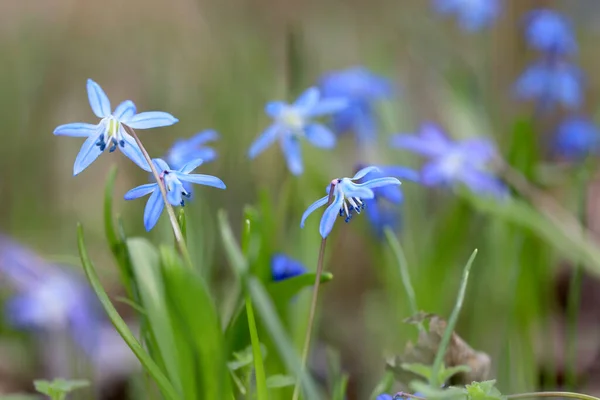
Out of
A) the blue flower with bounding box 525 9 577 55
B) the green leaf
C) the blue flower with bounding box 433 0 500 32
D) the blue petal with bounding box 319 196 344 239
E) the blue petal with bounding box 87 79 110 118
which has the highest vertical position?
the blue flower with bounding box 433 0 500 32

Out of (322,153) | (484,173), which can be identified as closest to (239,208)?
(322,153)

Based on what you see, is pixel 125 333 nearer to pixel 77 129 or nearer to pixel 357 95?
pixel 77 129

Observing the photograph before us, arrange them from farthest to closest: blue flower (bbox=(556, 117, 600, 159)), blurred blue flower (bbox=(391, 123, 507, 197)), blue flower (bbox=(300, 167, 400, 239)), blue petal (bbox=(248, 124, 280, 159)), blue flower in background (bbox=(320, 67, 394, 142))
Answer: blue flower (bbox=(556, 117, 600, 159)) → blue flower in background (bbox=(320, 67, 394, 142)) → blurred blue flower (bbox=(391, 123, 507, 197)) → blue petal (bbox=(248, 124, 280, 159)) → blue flower (bbox=(300, 167, 400, 239))

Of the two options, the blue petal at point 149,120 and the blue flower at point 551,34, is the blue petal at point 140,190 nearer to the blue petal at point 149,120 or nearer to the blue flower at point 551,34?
the blue petal at point 149,120

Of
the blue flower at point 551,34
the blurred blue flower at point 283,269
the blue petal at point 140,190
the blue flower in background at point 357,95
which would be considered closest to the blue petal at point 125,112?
the blue petal at point 140,190

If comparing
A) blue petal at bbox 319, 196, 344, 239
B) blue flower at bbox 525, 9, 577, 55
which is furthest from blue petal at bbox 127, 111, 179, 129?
→ blue flower at bbox 525, 9, 577, 55

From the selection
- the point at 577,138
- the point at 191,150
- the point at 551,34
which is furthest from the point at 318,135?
the point at 577,138

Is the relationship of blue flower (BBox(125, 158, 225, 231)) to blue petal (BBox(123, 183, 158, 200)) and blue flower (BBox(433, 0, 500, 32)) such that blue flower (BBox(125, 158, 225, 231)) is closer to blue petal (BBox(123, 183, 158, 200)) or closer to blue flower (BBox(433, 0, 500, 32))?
blue petal (BBox(123, 183, 158, 200))
